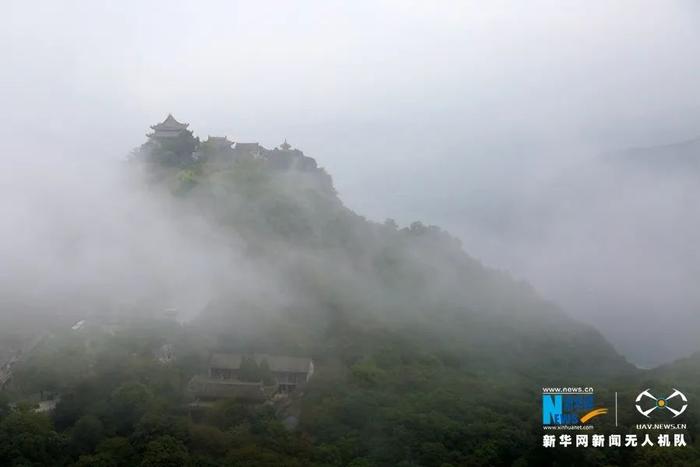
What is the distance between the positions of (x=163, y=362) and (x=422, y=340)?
6917mm

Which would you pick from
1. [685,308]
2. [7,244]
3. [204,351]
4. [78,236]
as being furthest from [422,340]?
[685,308]

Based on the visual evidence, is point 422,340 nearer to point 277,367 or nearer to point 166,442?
point 277,367

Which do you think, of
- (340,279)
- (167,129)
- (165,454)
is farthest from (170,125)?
(165,454)

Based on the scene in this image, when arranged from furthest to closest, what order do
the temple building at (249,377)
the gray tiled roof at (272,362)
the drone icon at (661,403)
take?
the gray tiled roof at (272,362) < the temple building at (249,377) < the drone icon at (661,403)

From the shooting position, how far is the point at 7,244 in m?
19.5

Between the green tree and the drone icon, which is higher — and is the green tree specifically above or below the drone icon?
below

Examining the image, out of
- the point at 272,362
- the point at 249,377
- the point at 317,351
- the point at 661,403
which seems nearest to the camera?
the point at 661,403

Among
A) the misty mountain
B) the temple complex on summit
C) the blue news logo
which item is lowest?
the blue news logo

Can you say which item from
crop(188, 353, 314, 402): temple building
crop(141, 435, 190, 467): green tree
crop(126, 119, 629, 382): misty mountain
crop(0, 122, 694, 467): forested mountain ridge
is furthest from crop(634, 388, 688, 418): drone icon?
crop(141, 435, 190, 467): green tree

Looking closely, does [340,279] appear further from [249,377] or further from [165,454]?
[165,454]

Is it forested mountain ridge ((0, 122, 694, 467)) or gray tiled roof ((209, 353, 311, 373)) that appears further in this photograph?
gray tiled roof ((209, 353, 311, 373))
